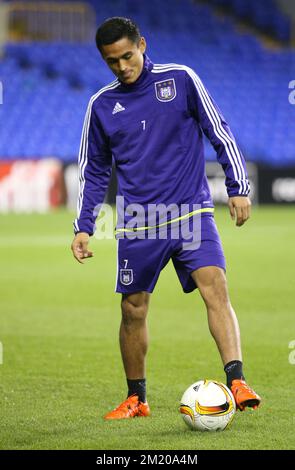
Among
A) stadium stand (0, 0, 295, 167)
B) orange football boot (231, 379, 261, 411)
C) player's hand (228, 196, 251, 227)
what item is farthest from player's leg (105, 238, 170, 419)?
stadium stand (0, 0, 295, 167)

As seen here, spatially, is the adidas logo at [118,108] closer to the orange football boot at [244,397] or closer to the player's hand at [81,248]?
the player's hand at [81,248]

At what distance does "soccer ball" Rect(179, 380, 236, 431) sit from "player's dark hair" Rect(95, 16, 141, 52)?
1.90 meters

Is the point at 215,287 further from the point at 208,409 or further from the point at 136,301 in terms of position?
the point at 208,409

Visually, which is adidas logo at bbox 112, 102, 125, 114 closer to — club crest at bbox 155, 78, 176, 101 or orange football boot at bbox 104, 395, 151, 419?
club crest at bbox 155, 78, 176, 101

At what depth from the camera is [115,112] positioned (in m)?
5.54

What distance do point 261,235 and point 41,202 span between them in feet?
28.6

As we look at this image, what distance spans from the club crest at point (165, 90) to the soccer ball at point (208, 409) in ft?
5.27

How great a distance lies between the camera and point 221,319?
5.37 meters

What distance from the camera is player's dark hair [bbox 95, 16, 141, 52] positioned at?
17.2 feet

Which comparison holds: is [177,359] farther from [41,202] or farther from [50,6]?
[50,6]

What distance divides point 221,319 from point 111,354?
246 cm

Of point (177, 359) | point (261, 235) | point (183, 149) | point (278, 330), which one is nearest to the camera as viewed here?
point (183, 149)
